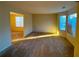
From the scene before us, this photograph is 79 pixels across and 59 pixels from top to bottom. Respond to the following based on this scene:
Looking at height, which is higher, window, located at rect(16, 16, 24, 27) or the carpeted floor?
window, located at rect(16, 16, 24, 27)

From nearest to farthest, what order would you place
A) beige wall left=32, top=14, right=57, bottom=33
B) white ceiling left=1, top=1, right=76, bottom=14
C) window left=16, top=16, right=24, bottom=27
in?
white ceiling left=1, top=1, right=76, bottom=14
beige wall left=32, top=14, right=57, bottom=33
window left=16, top=16, right=24, bottom=27

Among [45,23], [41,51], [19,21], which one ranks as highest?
[19,21]

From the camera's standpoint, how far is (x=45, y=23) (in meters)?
11.9

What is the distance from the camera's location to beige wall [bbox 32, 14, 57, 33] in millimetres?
11641

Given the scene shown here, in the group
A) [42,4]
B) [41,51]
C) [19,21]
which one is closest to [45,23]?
[19,21]

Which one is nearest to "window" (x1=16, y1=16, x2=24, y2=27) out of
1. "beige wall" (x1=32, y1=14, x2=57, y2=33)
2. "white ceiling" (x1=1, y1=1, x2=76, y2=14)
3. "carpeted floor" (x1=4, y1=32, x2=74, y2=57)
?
"beige wall" (x1=32, y1=14, x2=57, y2=33)

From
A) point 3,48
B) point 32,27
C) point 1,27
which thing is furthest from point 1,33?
point 32,27

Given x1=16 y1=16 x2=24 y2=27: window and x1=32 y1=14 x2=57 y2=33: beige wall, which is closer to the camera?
x1=32 y1=14 x2=57 y2=33: beige wall

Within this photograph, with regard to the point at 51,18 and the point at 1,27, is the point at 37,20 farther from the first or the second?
the point at 1,27

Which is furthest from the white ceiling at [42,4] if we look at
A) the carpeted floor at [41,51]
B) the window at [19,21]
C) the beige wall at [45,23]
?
the window at [19,21]

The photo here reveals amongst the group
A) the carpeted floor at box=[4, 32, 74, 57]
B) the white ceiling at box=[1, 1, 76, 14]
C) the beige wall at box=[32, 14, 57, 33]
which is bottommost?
the carpeted floor at box=[4, 32, 74, 57]

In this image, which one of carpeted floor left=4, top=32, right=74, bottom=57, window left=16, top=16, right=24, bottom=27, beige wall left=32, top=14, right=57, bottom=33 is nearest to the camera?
carpeted floor left=4, top=32, right=74, bottom=57

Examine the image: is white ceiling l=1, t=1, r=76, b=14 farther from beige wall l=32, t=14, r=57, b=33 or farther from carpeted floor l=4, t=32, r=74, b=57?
beige wall l=32, t=14, r=57, b=33

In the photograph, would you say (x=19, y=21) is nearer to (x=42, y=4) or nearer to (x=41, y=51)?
(x=42, y=4)
